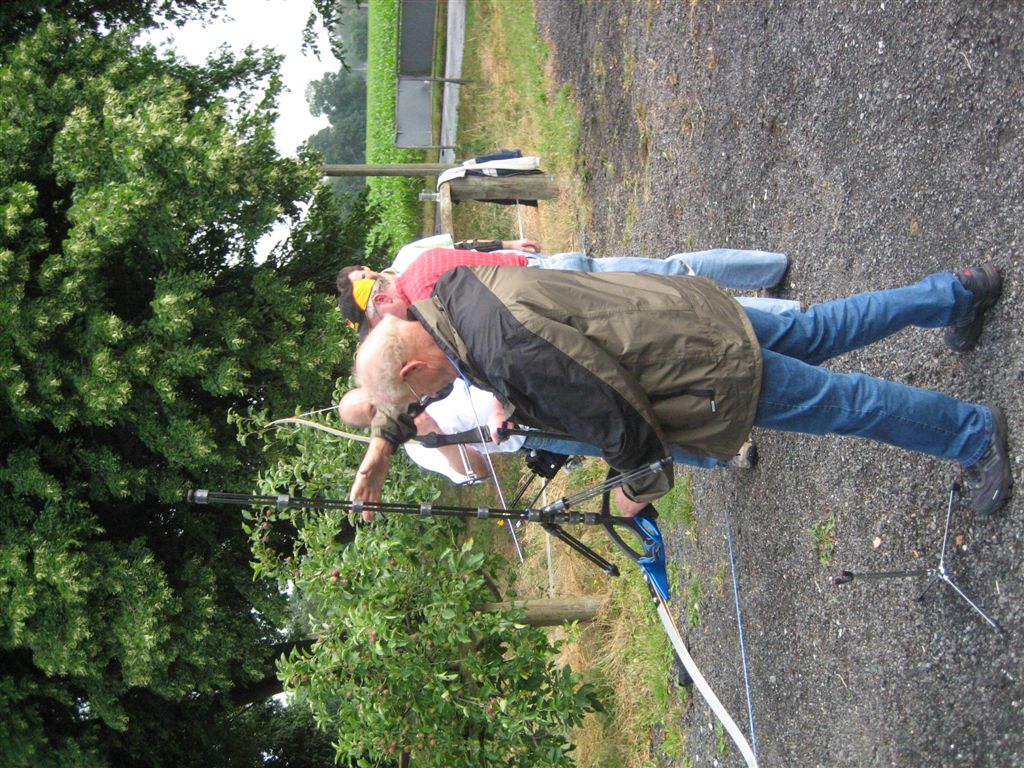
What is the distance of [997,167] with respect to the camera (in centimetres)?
379

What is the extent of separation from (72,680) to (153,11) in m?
6.18

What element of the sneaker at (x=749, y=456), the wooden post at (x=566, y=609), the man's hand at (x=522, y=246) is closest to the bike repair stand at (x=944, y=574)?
the sneaker at (x=749, y=456)

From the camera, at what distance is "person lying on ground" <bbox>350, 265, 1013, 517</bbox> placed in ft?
10.7

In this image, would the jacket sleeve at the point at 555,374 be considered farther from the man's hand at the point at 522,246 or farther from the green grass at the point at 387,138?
the green grass at the point at 387,138

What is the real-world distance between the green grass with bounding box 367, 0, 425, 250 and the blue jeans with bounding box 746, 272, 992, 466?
8.60 m

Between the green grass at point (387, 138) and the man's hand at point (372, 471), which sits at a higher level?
the green grass at point (387, 138)

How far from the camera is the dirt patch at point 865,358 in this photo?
12.3ft

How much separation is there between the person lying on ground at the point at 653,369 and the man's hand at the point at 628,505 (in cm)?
40

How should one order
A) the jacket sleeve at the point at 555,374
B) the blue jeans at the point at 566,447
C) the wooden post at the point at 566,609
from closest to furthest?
the jacket sleeve at the point at 555,374, the blue jeans at the point at 566,447, the wooden post at the point at 566,609

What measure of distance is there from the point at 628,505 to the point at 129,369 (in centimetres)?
419

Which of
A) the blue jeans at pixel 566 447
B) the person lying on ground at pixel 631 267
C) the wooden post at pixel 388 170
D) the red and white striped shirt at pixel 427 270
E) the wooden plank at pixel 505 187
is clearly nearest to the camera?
the red and white striped shirt at pixel 427 270

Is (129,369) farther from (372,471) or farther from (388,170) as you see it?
(388,170)

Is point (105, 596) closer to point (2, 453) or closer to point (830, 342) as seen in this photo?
point (2, 453)

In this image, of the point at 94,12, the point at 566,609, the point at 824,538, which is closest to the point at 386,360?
the point at 824,538
